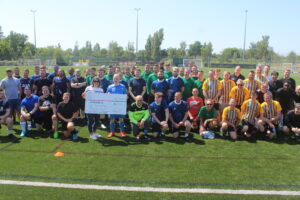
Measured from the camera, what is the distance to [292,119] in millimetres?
7168

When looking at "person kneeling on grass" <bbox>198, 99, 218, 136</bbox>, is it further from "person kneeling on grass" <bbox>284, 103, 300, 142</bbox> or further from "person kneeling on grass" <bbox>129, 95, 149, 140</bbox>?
"person kneeling on grass" <bbox>284, 103, 300, 142</bbox>

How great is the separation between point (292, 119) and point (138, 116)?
4542 mm

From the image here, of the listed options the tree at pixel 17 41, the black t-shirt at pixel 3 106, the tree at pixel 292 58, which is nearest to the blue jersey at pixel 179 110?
the black t-shirt at pixel 3 106

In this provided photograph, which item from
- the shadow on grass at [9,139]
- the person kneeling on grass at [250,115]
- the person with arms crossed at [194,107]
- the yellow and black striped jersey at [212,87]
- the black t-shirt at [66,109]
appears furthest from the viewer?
the yellow and black striped jersey at [212,87]

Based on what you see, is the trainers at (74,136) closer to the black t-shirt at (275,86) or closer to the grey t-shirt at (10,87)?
the grey t-shirt at (10,87)

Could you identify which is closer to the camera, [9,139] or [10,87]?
[9,139]

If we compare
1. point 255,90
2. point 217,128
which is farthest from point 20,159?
point 255,90

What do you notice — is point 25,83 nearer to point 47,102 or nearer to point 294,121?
point 47,102

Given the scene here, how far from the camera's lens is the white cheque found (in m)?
7.00


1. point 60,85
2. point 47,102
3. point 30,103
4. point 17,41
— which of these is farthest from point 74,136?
point 17,41

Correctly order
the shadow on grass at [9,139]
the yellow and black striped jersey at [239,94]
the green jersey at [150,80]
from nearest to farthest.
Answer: the shadow on grass at [9,139] < the yellow and black striped jersey at [239,94] < the green jersey at [150,80]

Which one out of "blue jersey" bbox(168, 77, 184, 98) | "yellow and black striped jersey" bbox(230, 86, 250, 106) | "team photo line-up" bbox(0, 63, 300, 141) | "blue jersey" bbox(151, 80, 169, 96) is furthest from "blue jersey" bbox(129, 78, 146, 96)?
"yellow and black striped jersey" bbox(230, 86, 250, 106)

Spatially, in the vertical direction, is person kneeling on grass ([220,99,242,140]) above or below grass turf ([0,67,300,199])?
above

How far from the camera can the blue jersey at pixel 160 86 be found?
26.2 feet
